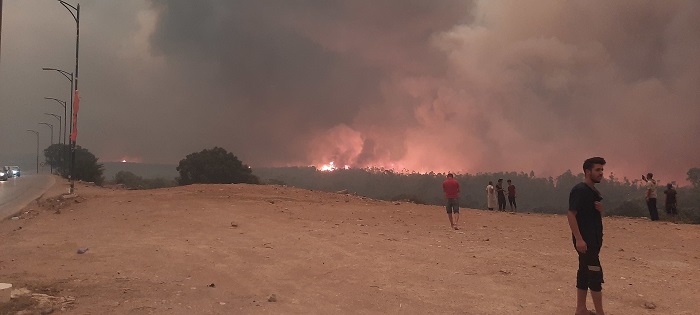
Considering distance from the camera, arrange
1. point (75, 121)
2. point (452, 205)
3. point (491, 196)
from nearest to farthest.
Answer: point (452, 205), point (75, 121), point (491, 196)

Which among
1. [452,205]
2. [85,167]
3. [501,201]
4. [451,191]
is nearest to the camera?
[451,191]

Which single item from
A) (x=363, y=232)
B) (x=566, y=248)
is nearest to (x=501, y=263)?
(x=566, y=248)

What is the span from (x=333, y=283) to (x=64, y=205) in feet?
57.1

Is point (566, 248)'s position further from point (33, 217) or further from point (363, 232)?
point (33, 217)

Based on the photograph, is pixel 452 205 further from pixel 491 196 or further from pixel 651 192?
pixel 491 196

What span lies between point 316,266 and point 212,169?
4801 cm

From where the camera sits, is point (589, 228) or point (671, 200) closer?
point (589, 228)

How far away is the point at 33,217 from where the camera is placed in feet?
53.5

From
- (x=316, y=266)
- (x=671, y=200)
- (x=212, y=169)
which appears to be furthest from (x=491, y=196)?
(x=212, y=169)

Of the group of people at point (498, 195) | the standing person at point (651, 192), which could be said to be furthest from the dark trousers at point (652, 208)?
the group of people at point (498, 195)

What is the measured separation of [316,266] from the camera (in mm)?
8484

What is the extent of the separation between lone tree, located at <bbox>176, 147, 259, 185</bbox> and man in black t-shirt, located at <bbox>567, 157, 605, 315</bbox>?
167ft

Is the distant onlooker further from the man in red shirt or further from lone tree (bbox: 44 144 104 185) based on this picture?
lone tree (bbox: 44 144 104 185)

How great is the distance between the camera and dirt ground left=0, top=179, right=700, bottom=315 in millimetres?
6188
